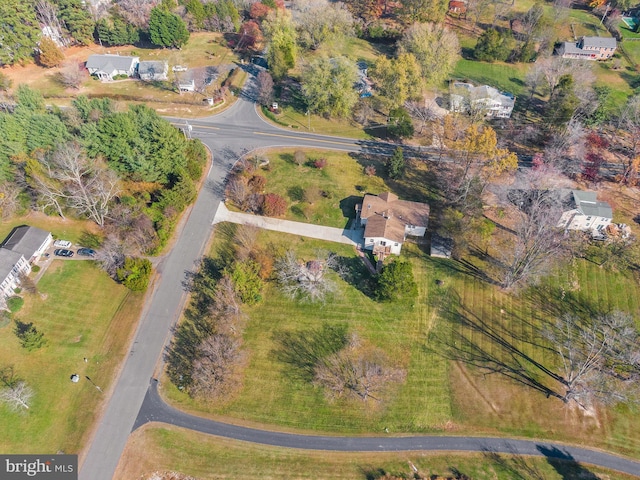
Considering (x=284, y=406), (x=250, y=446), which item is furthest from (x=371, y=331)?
(x=250, y=446)

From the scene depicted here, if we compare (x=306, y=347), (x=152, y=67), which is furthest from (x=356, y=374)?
(x=152, y=67)

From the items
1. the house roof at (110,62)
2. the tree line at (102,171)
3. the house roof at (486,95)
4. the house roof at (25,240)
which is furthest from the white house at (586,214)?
the house roof at (110,62)

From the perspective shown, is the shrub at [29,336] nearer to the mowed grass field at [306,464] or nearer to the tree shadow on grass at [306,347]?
the mowed grass field at [306,464]

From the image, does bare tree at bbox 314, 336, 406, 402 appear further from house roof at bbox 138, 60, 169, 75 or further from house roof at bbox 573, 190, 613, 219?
house roof at bbox 138, 60, 169, 75

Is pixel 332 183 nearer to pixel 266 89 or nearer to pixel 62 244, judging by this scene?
pixel 266 89

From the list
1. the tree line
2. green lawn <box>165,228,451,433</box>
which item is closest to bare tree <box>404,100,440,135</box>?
green lawn <box>165,228,451,433</box>

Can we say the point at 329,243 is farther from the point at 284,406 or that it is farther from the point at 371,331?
the point at 284,406
